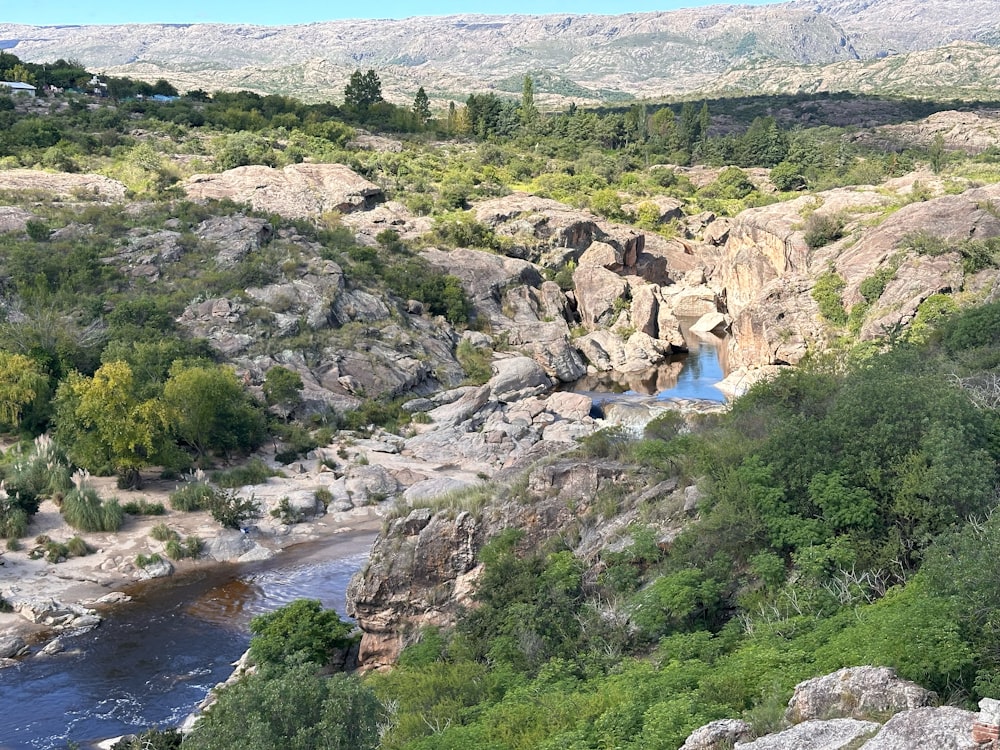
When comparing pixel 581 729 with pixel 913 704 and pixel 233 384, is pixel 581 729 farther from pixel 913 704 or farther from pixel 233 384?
pixel 233 384

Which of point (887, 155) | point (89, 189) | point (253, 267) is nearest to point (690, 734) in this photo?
point (253, 267)

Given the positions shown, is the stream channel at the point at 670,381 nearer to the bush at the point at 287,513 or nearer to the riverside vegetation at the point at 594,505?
the riverside vegetation at the point at 594,505

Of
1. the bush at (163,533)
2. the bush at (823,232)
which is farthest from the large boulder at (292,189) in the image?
the bush at (163,533)

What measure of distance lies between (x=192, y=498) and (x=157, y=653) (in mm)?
9881

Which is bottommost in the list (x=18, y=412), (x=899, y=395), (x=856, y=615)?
(x=18, y=412)

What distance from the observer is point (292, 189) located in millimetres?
66250

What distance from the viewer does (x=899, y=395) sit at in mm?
16781

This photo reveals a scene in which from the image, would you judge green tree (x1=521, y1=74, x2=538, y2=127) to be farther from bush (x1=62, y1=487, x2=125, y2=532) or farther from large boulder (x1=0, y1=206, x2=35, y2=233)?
bush (x1=62, y1=487, x2=125, y2=532)

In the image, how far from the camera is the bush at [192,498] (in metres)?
32.7

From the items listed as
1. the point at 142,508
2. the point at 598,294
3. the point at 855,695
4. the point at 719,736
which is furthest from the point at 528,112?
the point at 719,736

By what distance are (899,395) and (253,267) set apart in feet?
130

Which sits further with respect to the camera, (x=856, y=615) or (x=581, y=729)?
(x=856, y=615)

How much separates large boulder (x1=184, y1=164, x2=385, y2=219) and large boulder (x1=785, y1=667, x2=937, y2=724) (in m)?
57.1

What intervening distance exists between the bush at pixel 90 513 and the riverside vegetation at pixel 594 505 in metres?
0.07
